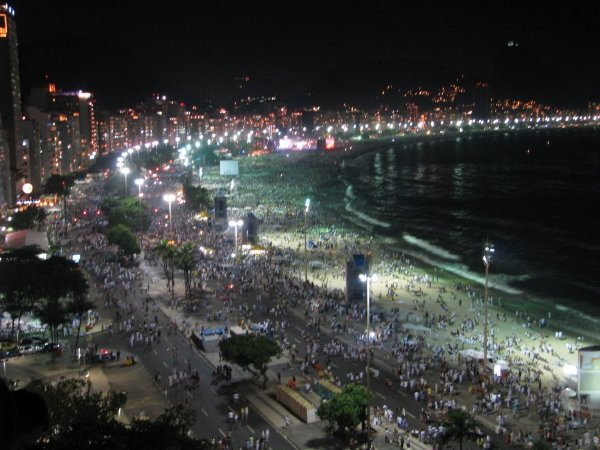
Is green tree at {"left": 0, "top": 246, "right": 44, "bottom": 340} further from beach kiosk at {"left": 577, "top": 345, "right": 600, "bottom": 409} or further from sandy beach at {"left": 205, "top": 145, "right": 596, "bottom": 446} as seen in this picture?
beach kiosk at {"left": 577, "top": 345, "right": 600, "bottom": 409}

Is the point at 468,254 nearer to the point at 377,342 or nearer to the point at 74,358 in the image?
the point at 377,342

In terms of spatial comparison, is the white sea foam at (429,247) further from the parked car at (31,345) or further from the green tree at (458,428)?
the green tree at (458,428)

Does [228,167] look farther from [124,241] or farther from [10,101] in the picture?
[124,241]

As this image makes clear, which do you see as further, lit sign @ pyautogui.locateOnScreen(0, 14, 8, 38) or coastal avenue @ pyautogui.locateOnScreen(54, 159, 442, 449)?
lit sign @ pyautogui.locateOnScreen(0, 14, 8, 38)

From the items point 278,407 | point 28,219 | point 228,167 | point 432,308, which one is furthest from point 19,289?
point 228,167

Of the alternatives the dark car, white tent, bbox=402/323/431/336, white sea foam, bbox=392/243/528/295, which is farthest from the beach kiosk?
white sea foam, bbox=392/243/528/295

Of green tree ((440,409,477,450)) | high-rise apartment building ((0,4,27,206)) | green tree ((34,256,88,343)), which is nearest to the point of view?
green tree ((440,409,477,450))
